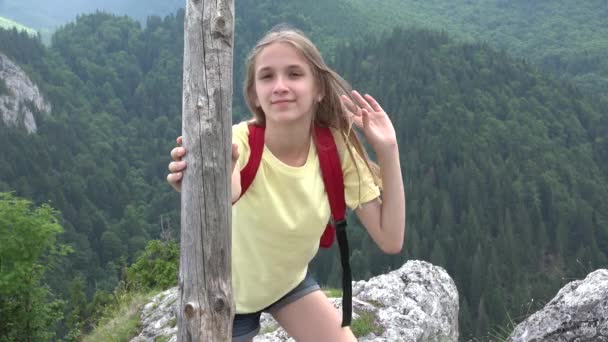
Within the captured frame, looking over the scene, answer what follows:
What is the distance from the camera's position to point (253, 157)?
3375 mm

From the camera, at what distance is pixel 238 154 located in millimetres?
3221

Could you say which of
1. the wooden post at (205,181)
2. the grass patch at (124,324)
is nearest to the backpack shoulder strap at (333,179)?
the wooden post at (205,181)

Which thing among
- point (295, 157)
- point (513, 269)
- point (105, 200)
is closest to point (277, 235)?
point (295, 157)

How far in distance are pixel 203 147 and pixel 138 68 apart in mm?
177553

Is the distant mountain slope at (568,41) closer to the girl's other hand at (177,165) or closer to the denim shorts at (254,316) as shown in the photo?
the denim shorts at (254,316)

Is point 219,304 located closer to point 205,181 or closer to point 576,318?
point 205,181

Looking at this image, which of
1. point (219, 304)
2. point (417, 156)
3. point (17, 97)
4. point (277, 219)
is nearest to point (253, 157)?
point (277, 219)

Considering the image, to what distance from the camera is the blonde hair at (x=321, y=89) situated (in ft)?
10.9

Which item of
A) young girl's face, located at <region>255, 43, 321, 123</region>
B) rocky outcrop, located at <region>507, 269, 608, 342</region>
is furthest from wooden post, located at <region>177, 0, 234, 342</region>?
rocky outcrop, located at <region>507, 269, 608, 342</region>

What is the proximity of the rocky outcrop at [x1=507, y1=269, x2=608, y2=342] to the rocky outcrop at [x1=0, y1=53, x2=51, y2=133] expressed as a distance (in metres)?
119

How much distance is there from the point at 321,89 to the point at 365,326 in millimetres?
4424

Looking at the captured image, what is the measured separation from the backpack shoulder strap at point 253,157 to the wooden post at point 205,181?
0.80 ft

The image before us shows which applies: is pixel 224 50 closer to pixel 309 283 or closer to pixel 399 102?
pixel 309 283

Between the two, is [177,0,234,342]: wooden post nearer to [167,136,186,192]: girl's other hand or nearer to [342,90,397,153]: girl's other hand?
[167,136,186,192]: girl's other hand
